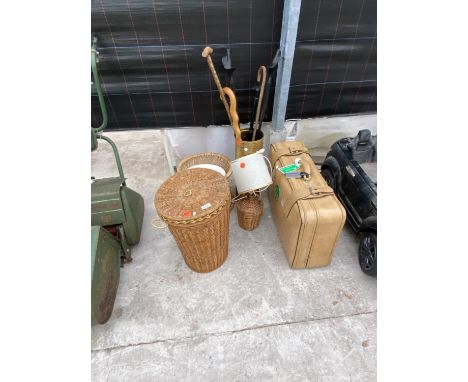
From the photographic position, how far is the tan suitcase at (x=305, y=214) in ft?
6.70

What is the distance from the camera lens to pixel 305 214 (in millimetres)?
2031

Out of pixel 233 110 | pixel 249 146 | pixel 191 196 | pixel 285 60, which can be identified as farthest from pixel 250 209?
pixel 285 60

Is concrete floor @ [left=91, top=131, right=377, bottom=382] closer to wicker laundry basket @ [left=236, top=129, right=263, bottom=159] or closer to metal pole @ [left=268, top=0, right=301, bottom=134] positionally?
wicker laundry basket @ [left=236, top=129, right=263, bottom=159]

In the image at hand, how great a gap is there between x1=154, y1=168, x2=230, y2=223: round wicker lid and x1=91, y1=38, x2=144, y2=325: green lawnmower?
0.52m

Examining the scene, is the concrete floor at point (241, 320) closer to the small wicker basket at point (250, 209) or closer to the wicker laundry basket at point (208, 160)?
the small wicker basket at point (250, 209)

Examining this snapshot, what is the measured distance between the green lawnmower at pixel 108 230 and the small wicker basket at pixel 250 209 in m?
0.99

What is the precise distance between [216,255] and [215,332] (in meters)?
0.58

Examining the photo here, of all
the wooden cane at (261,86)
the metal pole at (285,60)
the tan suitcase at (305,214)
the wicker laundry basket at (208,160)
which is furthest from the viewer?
the wicker laundry basket at (208,160)

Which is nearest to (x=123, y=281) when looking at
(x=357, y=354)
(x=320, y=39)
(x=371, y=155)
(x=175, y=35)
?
(x=357, y=354)

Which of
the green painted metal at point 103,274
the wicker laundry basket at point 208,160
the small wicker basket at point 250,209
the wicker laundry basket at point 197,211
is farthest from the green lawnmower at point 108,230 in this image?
the small wicker basket at point 250,209

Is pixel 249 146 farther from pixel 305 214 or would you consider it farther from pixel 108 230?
pixel 108 230

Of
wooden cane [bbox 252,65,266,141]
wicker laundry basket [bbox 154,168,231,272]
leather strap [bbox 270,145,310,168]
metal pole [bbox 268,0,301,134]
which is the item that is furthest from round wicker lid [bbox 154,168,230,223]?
metal pole [bbox 268,0,301,134]

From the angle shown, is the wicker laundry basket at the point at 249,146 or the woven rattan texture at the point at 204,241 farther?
the wicker laundry basket at the point at 249,146

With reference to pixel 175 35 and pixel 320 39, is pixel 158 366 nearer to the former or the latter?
pixel 175 35
